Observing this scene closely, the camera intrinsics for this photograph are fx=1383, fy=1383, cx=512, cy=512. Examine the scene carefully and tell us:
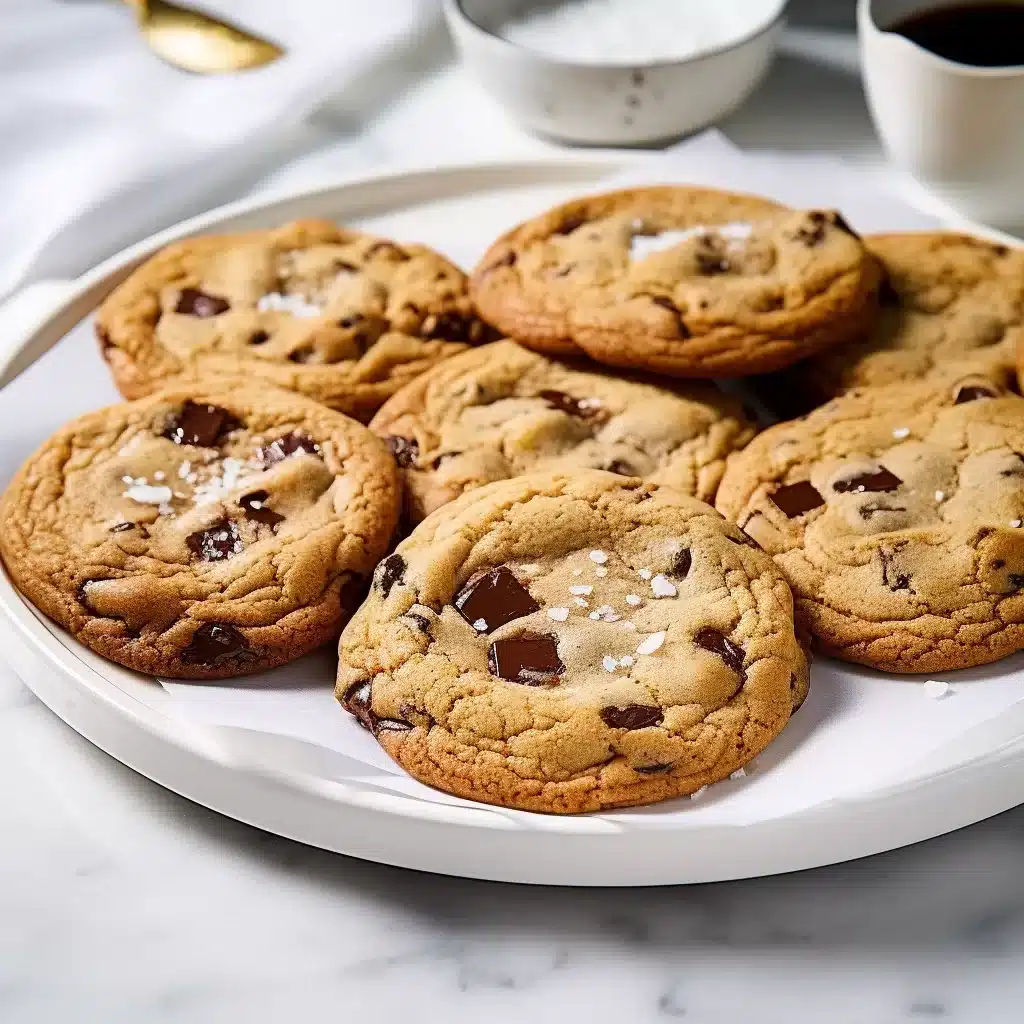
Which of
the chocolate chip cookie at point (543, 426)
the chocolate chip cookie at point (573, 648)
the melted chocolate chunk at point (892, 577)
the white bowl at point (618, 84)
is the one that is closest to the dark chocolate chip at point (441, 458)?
the chocolate chip cookie at point (543, 426)

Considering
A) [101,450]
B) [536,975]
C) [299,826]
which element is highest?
[101,450]

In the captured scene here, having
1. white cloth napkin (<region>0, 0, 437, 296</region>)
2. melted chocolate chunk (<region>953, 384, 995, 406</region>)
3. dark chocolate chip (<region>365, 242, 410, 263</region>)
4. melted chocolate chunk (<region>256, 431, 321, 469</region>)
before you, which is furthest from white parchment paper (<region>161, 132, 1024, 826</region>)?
white cloth napkin (<region>0, 0, 437, 296</region>)

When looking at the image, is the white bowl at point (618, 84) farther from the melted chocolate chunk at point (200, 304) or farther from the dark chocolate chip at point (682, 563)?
the dark chocolate chip at point (682, 563)

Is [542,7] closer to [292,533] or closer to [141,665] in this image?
[292,533]

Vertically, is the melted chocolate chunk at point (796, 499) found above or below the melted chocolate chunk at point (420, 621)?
below

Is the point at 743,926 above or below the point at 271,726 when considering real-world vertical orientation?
below

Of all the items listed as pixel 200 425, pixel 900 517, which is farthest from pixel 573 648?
pixel 200 425

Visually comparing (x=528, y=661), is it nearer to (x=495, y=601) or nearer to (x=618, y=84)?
(x=495, y=601)

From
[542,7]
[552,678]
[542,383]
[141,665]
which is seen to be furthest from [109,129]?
[552,678]
